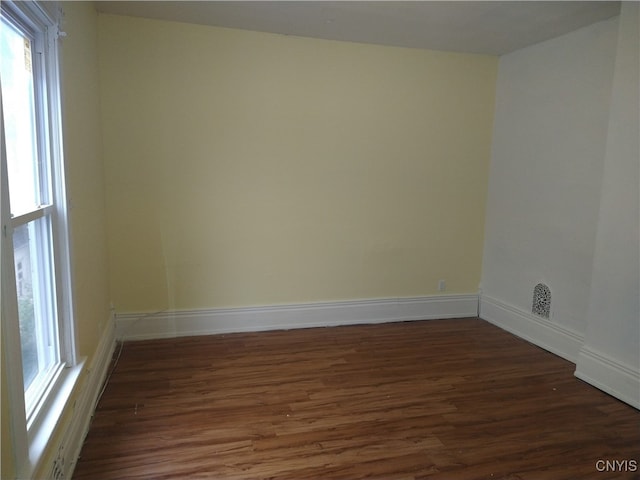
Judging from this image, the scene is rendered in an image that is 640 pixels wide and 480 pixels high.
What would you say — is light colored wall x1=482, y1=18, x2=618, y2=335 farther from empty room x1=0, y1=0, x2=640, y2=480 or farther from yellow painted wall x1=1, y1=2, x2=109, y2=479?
yellow painted wall x1=1, y1=2, x2=109, y2=479

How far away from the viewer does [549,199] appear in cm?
336

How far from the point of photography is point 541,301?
3443 mm

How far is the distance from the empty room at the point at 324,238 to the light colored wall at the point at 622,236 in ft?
0.05

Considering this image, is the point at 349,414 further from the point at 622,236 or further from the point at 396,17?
the point at 396,17

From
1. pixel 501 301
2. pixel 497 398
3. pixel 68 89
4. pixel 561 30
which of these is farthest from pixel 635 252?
pixel 68 89

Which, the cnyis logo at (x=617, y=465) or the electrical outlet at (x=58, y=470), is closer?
the electrical outlet at (x=58, y=470)

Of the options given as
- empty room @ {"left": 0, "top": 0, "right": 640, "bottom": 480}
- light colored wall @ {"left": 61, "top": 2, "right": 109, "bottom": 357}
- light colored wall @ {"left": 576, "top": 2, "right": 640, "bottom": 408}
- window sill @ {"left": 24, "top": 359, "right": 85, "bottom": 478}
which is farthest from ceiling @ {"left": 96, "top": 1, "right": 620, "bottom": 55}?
window sill @ {"left": 24, "top": 359, "right": 85, "bottom": 478}

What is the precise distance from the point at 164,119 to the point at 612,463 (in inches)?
140

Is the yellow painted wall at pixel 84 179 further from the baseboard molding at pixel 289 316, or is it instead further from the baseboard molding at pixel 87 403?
the baseboard molding at pixel 289 316

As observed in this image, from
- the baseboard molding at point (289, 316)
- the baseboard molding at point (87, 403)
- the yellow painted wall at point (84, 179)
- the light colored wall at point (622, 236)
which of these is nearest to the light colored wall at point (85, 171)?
the yellow painted wall at point (84, 179)

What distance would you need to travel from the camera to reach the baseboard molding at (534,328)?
3.17 meters

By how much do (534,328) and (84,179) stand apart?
355 cm

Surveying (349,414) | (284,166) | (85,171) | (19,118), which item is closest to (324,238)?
(284,166)

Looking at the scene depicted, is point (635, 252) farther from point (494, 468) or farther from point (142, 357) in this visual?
point (142, 357)
